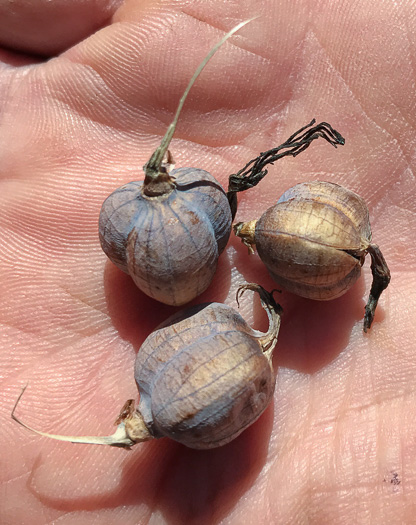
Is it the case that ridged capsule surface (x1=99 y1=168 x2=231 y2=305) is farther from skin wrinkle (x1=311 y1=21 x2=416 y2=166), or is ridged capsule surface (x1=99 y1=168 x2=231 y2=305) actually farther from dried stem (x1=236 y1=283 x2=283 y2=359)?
skin wrinkle (x1=311 y1=21 x2=416 y2=166)

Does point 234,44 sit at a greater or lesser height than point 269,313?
greater

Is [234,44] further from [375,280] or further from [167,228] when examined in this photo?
[375,280]

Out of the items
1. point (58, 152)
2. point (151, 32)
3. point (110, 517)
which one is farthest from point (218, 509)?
point (151, 32)

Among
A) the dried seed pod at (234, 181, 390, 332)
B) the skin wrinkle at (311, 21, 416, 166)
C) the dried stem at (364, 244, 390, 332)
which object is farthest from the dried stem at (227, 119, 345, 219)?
the dried stem at (364, 244, 390, 332)

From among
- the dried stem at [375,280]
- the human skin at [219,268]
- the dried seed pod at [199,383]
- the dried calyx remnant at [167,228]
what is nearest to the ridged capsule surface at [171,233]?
the dried calyx remnant at [167,228]

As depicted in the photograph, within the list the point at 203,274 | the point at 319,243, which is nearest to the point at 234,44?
the point at 319,243
